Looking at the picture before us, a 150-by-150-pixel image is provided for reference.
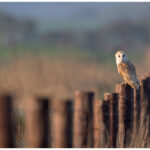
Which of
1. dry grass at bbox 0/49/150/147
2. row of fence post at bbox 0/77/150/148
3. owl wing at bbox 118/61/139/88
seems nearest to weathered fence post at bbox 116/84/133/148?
row of fence post at bbox 0/77/150/148

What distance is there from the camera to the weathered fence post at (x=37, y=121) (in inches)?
210

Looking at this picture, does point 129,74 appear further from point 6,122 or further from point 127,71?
point 6,122

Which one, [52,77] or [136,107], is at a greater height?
[52,77]

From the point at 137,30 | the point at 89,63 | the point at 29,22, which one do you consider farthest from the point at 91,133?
the point at 137,30

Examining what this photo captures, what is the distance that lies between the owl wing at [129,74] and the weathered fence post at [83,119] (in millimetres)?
2206

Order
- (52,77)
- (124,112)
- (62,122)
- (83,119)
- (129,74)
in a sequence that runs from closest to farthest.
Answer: (62,122), (83,119), (124,112), (129,74), (52,77)

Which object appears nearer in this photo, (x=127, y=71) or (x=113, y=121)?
(x=113, y=121)

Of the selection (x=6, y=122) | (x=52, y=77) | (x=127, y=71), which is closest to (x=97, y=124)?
(x=6, y=122)

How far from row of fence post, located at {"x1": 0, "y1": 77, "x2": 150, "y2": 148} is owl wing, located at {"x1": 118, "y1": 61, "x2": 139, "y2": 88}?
988 millimetres

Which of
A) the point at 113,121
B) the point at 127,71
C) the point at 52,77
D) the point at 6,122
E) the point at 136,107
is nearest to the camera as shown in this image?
the point at 6,122

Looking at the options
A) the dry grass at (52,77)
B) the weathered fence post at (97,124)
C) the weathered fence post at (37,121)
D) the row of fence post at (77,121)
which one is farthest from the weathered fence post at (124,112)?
the dry grass at (52,77)

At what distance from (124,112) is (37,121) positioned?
5.54ft

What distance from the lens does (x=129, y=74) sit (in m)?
8.65

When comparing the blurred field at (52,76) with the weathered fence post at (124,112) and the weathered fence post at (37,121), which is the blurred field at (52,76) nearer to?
the weathered fence post at (124,112)
